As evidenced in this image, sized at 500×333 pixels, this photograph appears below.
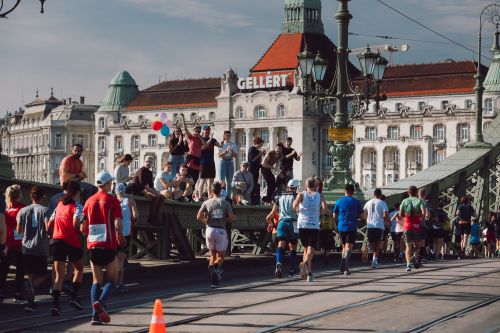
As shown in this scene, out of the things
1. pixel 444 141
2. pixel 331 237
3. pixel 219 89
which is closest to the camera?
pixel 331 237

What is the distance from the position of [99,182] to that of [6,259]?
2843 millimetres

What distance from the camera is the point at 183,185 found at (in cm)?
2681

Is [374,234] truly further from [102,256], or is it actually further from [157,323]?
[157,323]

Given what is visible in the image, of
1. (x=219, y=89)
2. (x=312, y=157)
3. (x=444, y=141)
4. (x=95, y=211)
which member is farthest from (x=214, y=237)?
(x=219, y=89)

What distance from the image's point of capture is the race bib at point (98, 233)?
15.4 meters

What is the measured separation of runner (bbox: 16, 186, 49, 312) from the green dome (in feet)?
507

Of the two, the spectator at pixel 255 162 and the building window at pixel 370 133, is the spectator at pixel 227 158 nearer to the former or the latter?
the spectator at pixel 255 162

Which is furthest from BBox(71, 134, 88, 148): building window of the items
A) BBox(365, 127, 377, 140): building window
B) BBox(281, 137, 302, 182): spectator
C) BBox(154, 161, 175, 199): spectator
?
BBox(154, 161, 175, 199): spectator

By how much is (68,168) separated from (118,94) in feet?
502

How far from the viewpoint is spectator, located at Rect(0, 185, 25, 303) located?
17719mm

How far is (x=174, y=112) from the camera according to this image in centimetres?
16388

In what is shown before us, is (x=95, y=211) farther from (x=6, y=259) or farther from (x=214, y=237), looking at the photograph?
(x=214, y=237)

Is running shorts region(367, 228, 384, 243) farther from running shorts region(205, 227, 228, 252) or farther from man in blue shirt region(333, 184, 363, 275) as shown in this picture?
running shorts region(205, 227, 228, 252)

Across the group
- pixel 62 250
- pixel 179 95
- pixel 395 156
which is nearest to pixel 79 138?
pixel 179 95
